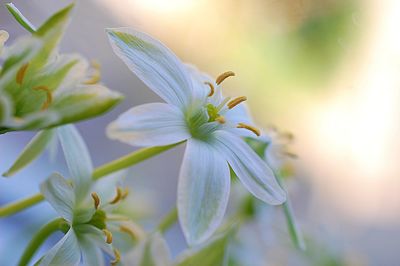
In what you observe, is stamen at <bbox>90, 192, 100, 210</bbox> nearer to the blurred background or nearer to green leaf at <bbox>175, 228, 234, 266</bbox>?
green leaf at <bbox>175, 228, 234, 266</bbox>

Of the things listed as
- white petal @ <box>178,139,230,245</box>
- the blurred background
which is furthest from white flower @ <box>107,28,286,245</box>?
the blurred background

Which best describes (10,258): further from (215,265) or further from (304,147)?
(304,147)

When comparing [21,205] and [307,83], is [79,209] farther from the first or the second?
[307,83]

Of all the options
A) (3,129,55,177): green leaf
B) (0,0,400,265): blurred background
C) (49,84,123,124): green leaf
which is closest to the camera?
(49,84,123,124): green leaf

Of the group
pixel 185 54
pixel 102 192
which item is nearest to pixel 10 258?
pixel 102 192

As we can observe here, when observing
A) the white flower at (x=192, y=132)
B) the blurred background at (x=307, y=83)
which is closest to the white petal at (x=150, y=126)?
the white flower at (x=192, y=132)

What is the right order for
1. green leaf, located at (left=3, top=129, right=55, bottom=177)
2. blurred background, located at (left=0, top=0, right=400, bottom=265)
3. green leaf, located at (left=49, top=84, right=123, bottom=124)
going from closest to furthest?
green leaf, located at (left=49, top=84, right=123, bottom=124) → green leaf, located at (left=3, top=129, right=55, bottom=177) → blurred background, located at (left=0, top=0, right=400, bottom=265)

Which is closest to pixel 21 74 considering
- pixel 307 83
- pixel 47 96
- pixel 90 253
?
pixel 47 96
